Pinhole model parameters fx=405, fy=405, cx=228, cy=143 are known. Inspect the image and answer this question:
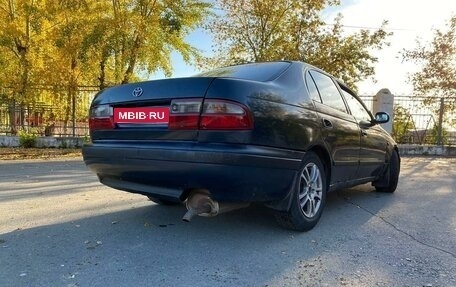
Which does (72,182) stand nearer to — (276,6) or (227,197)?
(227,197)

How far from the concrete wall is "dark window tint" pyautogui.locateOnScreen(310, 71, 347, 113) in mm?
8627

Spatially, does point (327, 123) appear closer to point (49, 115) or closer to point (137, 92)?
point (137, 92)

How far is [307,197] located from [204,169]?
120 cm

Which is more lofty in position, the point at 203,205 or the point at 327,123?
the point at 327,123

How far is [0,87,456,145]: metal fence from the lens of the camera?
12.0 m

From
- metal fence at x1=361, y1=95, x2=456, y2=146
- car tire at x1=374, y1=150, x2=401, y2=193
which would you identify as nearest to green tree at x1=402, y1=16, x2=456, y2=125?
metal fence at x1=361, y1=95, x2=456, y2=146

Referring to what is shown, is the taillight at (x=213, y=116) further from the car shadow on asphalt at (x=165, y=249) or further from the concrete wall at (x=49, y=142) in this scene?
the concrete wall at (x=49, y=142)

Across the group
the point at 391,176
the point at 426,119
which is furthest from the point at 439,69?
the point at 391,176

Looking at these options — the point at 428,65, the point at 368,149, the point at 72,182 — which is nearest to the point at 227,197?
the point at 368,149

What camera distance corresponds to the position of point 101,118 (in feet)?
11.6

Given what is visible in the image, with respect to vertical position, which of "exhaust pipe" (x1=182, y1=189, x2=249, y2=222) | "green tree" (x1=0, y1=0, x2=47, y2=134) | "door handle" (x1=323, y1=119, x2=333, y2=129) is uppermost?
"green tree" (x1=0, y1=0, x2=47, y2=134)

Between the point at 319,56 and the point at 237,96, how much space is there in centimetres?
1125

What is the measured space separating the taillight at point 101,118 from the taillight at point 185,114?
2.30 feet

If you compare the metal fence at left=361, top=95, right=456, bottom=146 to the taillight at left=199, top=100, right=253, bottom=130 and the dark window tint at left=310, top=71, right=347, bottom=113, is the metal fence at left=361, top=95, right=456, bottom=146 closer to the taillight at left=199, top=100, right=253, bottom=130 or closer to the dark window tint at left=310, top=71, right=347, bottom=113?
the dark window tint at left=310, top=71, right=347, bottom=113
